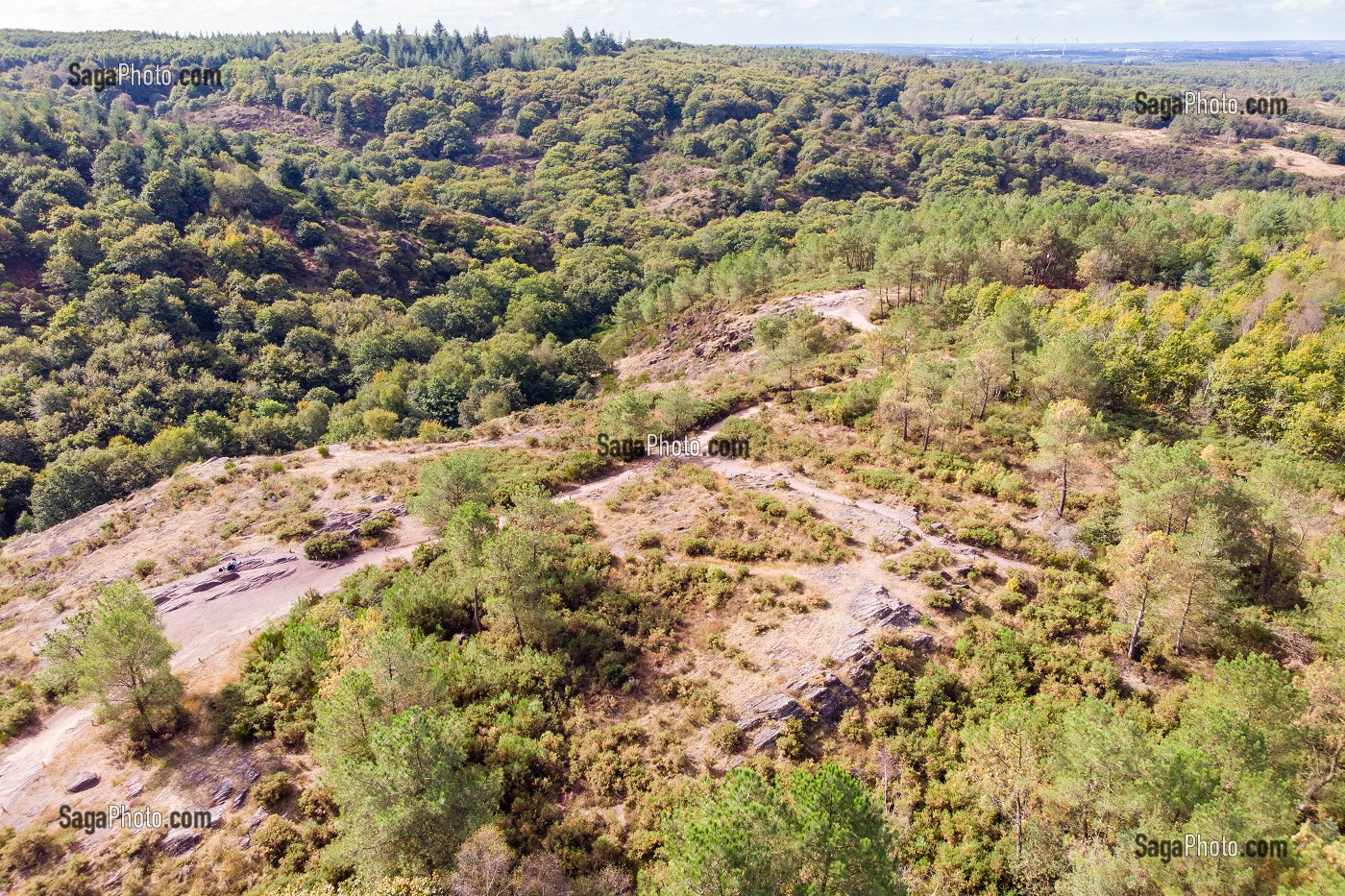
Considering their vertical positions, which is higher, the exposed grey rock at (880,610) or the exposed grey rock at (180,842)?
the exposed grey rock at (880,610)

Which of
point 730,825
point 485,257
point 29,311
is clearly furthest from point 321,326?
point 730,825

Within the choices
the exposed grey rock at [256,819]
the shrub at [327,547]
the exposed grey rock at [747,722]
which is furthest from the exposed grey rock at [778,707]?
the shrub at [327,547]

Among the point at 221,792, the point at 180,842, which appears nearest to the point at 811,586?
the point at 221,792
